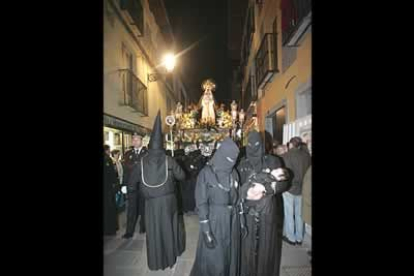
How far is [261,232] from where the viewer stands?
201cm

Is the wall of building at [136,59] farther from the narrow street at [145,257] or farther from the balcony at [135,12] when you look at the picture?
the narrow street at [145,257]

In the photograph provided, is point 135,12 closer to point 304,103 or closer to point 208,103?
point 208,103

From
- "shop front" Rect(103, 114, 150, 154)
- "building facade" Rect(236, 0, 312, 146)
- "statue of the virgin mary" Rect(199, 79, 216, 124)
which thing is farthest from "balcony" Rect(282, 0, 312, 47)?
"shop front" Rect(103, 114, 150, 154)

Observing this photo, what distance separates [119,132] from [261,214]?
3.84ft

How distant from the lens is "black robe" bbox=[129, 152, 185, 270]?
1.99m

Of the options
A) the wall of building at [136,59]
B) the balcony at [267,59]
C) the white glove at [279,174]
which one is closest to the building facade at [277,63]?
the balcony at [267,59]

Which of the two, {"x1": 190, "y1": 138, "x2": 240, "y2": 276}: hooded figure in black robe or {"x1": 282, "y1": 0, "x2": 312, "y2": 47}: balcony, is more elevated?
{"x1": 282, "y1": 0, "x2": 312, "y2": 47}: balcony

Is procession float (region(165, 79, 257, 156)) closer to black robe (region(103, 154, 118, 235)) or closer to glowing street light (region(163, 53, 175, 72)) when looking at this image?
glowing street light (region(163, 53, 175, 72))

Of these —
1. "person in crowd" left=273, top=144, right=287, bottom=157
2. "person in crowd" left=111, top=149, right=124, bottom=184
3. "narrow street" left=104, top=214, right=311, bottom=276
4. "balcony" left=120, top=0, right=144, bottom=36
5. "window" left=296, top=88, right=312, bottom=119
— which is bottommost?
"narrow street" left=104, top=214, right=311, bottom=276

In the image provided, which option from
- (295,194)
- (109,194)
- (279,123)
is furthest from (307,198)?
(109,194)

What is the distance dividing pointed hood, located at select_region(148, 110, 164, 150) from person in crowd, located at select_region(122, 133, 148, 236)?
7cm

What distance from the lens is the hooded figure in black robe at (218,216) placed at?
191 cm
